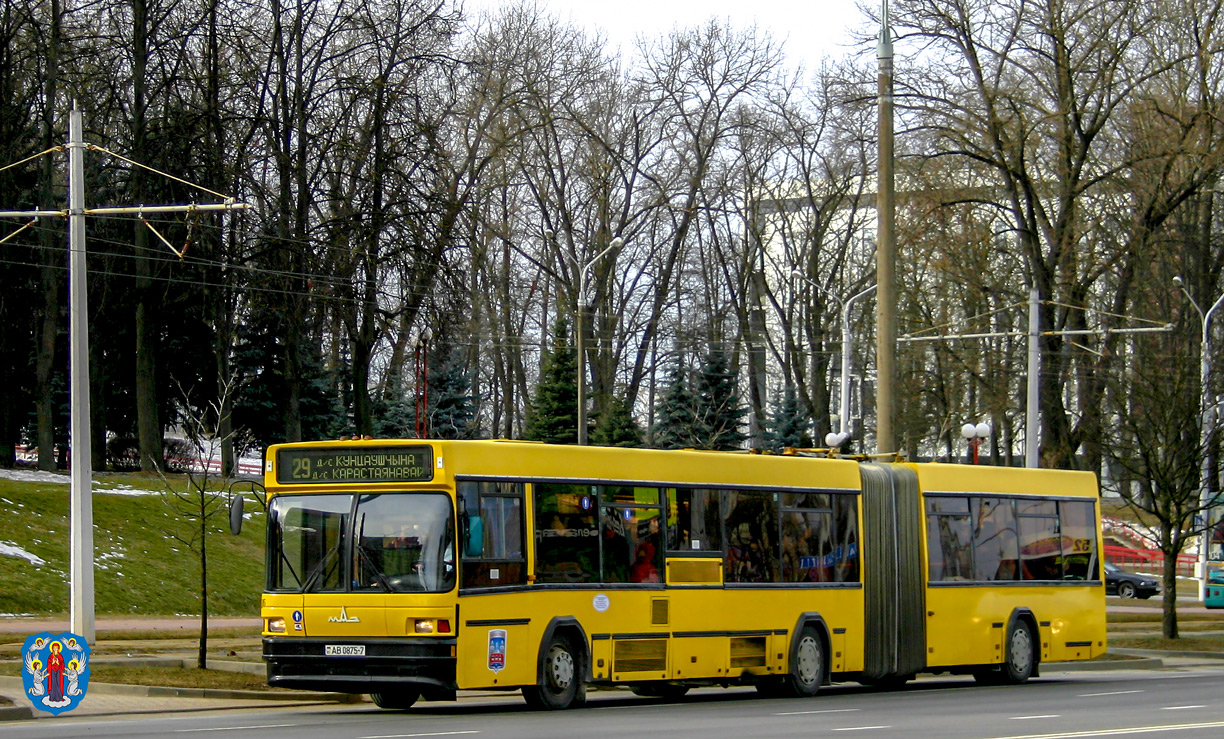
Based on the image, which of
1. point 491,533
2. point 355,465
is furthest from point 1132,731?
point 355,465

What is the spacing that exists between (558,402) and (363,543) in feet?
108

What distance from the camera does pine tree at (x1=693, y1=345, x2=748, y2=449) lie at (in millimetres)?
51250

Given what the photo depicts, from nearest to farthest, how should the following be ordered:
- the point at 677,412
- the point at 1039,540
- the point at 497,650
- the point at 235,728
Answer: the point at 235,728 → the point at 497,650 → the point at 1039,540 → the point at 677,412

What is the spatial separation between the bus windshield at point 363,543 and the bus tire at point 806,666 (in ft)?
18.6

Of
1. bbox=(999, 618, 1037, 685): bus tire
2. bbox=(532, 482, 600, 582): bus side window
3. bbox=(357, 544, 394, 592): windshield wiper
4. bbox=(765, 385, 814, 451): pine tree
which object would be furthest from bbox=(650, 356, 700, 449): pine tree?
bbox=(357, 544, 394, 592): windshield wiper

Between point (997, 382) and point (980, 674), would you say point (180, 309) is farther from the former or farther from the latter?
point (980, 674)

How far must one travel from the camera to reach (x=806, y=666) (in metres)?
19.2

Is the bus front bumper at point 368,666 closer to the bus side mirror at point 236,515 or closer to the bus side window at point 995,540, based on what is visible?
the bus side mirror at point 236,515

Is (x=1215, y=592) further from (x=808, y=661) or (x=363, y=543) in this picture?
(x=363, y=543)

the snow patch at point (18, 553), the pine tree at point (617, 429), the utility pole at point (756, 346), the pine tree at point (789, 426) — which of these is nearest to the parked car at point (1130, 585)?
the pine tree at point (789, 426)

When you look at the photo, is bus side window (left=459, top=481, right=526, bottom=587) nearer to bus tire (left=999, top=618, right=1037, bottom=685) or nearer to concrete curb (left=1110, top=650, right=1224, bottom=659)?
bus tire (left=999, top=618, right=1037, bottom=685)

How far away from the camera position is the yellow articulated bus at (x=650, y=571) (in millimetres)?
15109

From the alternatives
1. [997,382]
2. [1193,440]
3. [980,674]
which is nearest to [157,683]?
[980,674]

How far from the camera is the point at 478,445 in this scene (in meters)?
15.5
